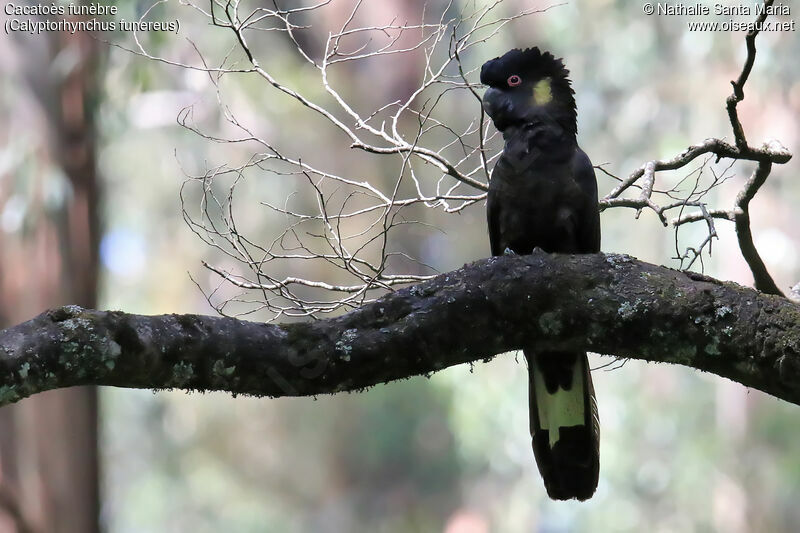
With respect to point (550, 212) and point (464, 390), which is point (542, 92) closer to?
point (550, 212)

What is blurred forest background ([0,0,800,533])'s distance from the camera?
9547mm

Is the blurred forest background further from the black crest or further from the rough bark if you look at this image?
the rough bark

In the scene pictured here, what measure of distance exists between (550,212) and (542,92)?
18.8 inches

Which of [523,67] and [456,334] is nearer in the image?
[456,334]

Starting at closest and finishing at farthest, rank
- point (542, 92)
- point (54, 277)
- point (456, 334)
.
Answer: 1. point (456, 334)
2. point (542, 92)
3. point (54, 277)

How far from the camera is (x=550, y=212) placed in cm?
291

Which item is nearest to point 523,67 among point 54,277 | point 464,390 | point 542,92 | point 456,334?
point 542,92

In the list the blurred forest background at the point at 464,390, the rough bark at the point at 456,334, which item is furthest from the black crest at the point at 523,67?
the blurred forest background at the point at 464,390

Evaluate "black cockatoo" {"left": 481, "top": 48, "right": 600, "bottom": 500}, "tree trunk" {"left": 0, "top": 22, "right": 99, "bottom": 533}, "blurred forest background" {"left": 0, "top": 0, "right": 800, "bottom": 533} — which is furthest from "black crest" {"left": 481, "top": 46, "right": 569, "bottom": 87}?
"blurred forest background" {"left": 0, "top": 0, "right": 800, "bottom": 533}

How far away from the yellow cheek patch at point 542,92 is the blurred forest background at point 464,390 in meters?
5.06

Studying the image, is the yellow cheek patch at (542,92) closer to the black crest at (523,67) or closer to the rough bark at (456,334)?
the black crest at (523,67)

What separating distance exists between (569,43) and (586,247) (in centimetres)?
812

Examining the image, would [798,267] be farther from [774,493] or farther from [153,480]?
[153,480]

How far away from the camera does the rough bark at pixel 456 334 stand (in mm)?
1902
